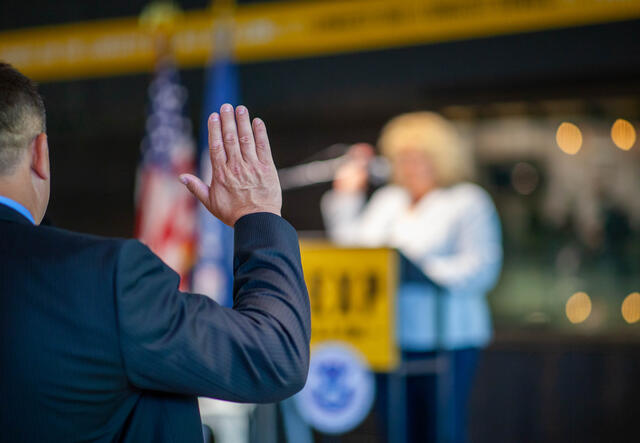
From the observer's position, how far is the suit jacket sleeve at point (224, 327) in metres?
0.78

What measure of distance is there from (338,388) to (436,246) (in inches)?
27.8

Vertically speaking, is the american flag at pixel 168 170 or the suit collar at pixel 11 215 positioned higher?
the american flag at pixel 168 170

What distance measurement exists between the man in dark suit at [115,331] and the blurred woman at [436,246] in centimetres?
161

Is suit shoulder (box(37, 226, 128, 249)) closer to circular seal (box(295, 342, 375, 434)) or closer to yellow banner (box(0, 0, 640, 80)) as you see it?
circular seal (box(295, 342, 375, 434))

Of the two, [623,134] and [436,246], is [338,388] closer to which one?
[436,246]

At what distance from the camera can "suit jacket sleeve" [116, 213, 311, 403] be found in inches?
30.5

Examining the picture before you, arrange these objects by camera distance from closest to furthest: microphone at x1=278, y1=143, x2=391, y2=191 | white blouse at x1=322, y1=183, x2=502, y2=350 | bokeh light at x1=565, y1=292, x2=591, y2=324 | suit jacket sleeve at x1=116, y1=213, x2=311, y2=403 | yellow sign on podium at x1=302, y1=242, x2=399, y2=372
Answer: suit jacket sleeve at x1=116, y1=213, x2=311, y2=403, yellow sign on podium at x1=302, y1=242, x2=399, y2=372, white blouse at x1=322, y1=183, x2=502, y2=350, bokeh light at x1=565, y1=292, x2=591, y2=324, microphone at x1=278, y1=143, x2=391, y2=191

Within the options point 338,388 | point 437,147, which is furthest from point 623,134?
point 338,388

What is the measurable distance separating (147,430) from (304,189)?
14.0 ft

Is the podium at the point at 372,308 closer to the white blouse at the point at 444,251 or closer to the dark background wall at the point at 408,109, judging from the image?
the white blouse at the point at 444,251

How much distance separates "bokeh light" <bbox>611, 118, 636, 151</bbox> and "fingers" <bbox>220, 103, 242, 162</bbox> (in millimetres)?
3856

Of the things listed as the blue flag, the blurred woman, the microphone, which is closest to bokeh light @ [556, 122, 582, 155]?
the microphone

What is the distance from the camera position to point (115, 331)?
0.77 metres

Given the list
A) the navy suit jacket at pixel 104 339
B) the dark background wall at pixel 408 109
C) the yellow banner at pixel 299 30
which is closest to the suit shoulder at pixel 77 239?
the navy suit jacket at pixel 104 339
